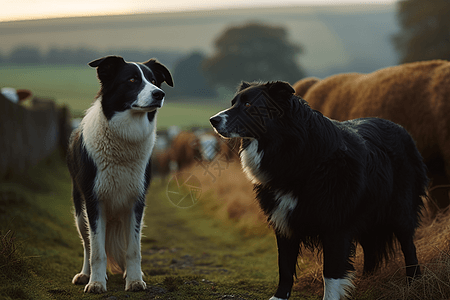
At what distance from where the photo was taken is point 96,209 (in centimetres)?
438

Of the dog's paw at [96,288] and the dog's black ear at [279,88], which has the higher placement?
the dog's black ear at [279,88]

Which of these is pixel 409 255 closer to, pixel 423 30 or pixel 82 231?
pixel 82 231

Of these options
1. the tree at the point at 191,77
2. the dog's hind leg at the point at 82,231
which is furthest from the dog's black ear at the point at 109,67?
the tree at the point at 191,77

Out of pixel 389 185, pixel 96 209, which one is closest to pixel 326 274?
pixel 389 185

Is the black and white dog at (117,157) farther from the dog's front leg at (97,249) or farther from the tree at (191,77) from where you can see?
the tree at (191,77)

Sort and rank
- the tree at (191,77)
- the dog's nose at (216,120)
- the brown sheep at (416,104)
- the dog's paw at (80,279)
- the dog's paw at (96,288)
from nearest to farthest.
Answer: the dog's nose at (216,120) → the dog's paw at (96,288) → the dog's paw at (80,279) → the brown sheep at (416,104) → the tree at (191,77)

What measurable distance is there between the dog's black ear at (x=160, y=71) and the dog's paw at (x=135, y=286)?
8.09 ft

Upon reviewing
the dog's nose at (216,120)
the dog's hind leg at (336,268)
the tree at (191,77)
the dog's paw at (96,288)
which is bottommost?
the tree at (191,77)

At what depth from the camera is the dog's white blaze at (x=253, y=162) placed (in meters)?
3.71

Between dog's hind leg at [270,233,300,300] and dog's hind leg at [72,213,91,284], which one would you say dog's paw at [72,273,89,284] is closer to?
dog's hind leg at [72,213,91,284]

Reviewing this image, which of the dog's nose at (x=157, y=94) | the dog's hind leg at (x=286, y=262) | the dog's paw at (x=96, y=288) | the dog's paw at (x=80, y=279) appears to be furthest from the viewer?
the dog's paw at (x=80, y=279)

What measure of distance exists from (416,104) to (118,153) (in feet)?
16.3

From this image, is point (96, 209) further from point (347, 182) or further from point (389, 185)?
point (389, 185)

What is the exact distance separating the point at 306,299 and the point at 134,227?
220cm
